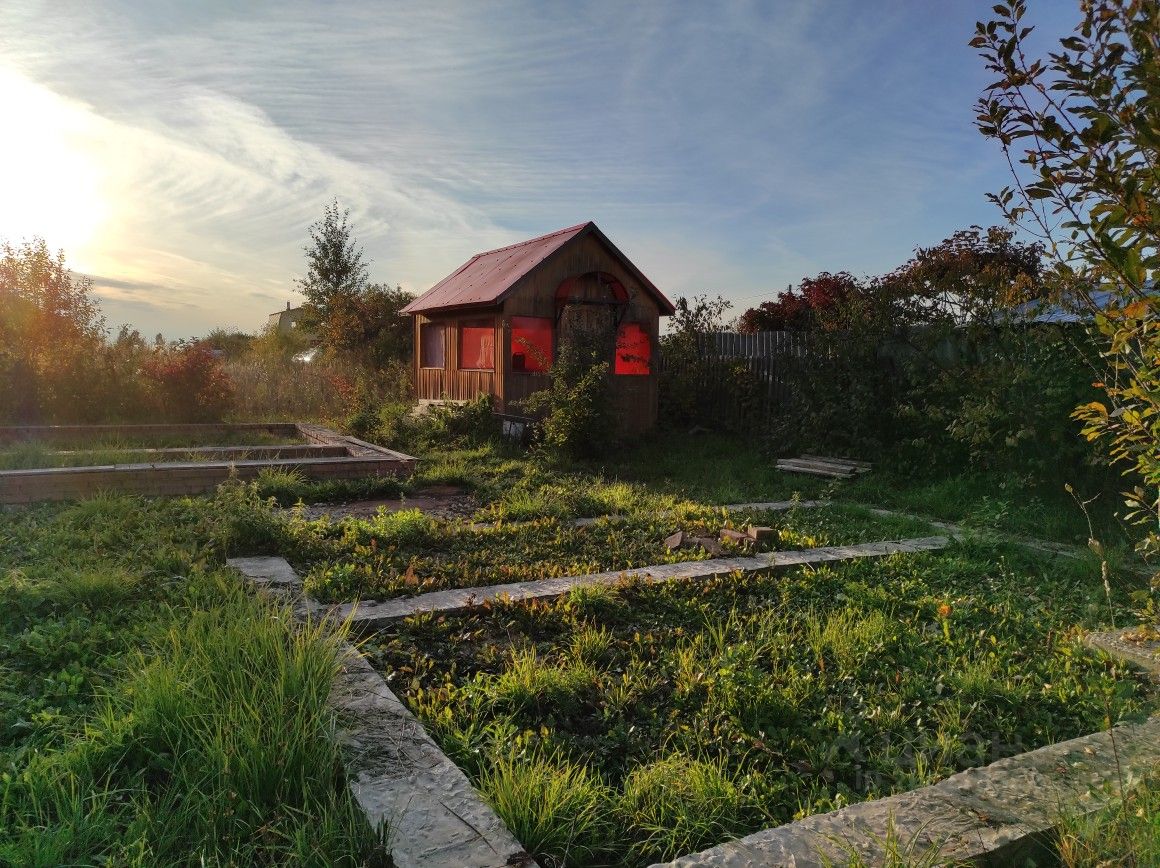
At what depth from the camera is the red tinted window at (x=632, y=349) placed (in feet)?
46.1

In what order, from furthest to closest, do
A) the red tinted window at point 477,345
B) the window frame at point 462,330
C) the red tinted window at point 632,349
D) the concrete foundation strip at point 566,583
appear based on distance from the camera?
the red tinted window at point 632,349 < the red tinted window at point 477,345 < the window frame at point 462,330 < the concrete foundation strip at point 566,583

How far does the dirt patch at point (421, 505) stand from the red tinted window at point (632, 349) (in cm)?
607

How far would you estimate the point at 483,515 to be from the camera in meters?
6.87

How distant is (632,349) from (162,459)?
8772 mm

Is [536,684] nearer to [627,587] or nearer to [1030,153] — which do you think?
[627,587]

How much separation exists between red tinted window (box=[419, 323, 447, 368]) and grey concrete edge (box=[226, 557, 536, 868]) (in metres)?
12.9

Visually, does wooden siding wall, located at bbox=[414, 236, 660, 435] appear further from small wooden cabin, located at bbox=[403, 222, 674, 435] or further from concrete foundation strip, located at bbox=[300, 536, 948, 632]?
concrete foundation strip, located at bbox=[300, 536, 948, 632]

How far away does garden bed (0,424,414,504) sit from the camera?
734 centimetres

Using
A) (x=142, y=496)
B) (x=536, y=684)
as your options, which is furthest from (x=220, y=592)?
(x=142, y=496)

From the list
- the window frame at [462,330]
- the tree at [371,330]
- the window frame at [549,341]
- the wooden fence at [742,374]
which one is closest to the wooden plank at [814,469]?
the wooden fence at [742,374]

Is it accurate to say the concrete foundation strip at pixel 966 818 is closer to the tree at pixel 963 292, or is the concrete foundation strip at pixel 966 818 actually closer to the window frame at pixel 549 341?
the tree at pixel 963 292

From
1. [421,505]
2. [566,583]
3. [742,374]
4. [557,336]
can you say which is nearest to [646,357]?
[557,336]

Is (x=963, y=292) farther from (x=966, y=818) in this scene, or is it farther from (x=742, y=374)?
(x=966, y=818)

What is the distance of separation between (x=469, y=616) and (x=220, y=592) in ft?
4.60
